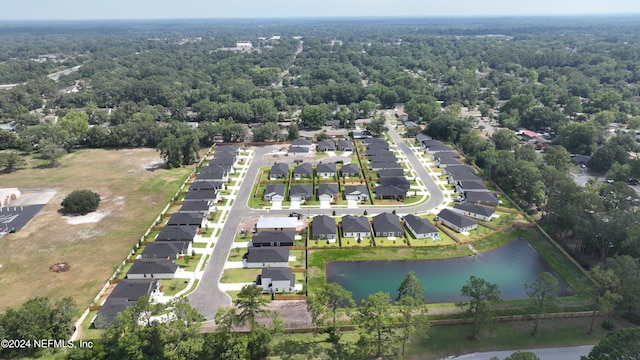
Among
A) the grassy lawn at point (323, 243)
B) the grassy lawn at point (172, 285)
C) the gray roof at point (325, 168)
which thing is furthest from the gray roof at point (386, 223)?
the grassy lawn at point (172, 285)

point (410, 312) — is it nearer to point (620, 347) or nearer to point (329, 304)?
point (329, 304)

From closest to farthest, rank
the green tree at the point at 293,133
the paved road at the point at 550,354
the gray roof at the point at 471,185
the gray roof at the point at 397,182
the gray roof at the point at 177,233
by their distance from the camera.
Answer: the paved road at the point at 550,354 < the gray roof at the point at 177,233 < the gray roof at the point at 471,185 < the gray roof at the point at 397,182 < the green tree at the point at 293,133

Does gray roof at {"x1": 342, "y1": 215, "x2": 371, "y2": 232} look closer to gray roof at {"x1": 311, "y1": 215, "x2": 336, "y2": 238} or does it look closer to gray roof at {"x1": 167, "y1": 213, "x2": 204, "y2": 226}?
gray roof at {"x1": 311, "y1": 215, "x2": 336, "y2": 238}

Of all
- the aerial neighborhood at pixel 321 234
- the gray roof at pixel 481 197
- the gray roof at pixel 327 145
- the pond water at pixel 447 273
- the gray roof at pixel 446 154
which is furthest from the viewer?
the gray roof at pixel 327 145

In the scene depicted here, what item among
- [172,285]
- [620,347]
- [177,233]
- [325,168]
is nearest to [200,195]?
[177,233]

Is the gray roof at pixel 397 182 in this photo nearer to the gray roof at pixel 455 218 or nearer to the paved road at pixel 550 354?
the gray roof at pixel 455 218

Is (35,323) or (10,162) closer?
(35,323)
